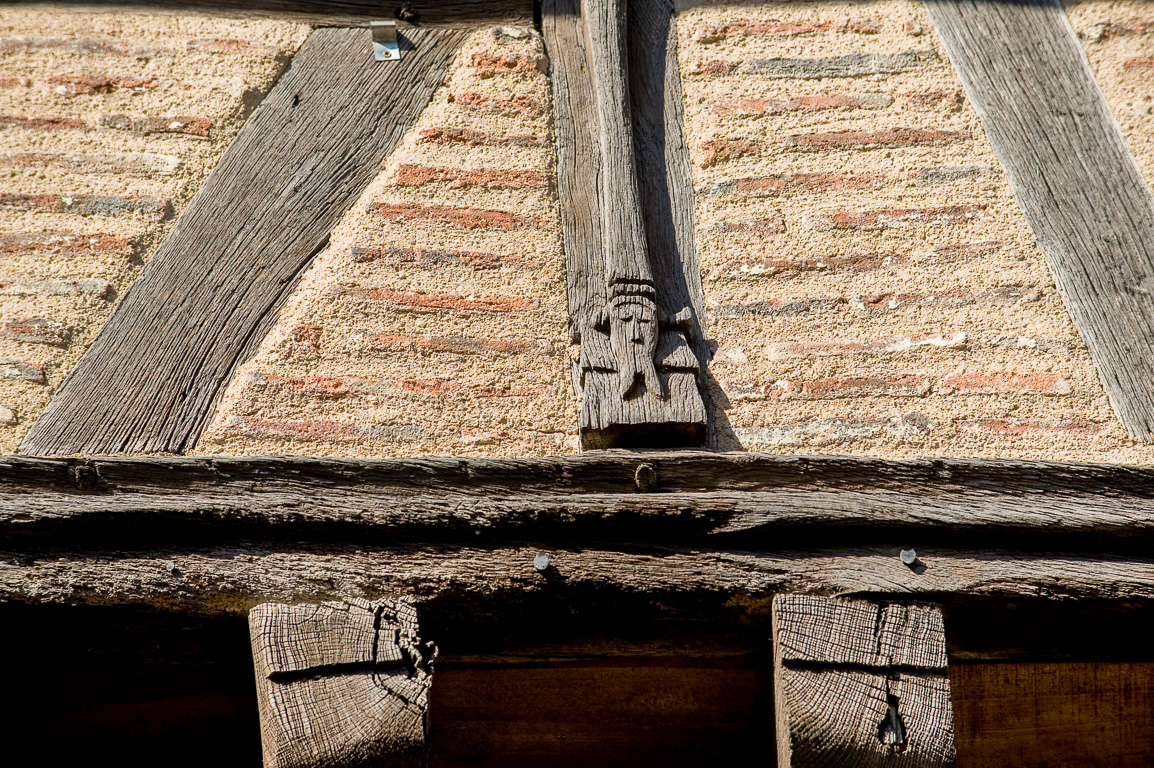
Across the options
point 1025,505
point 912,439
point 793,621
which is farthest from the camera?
point 912,439

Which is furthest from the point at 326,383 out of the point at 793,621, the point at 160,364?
the point at 793,621

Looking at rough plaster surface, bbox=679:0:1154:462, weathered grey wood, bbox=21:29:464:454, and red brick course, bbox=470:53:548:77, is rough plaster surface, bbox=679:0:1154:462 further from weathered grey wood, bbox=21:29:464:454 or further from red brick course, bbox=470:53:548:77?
weathered grey wood, bbox=21:29:464:454

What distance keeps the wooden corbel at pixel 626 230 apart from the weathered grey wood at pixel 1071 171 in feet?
2.45

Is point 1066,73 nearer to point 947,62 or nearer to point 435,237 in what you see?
point 947,62

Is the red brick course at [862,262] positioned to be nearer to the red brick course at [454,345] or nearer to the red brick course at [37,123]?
the red brick course at [454,345]

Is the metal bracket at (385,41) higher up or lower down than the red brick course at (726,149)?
higher up

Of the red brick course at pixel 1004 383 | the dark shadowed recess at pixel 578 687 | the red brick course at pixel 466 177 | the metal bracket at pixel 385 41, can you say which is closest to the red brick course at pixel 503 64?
the metal bracket at pixel 385 41

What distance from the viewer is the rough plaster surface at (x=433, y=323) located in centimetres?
199

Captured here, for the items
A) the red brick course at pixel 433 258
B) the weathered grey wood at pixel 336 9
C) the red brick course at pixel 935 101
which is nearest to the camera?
the red brick course at pixel 433 258

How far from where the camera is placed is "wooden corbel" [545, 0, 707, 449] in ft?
6.46

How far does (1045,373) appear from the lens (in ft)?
6.83

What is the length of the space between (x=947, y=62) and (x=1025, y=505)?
4.10 feet

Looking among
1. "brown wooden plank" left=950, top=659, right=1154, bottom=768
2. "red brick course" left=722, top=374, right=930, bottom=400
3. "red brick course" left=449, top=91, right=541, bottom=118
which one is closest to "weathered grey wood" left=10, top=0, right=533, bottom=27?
"red brick course" left=449, top=91, right=541, bottom=118

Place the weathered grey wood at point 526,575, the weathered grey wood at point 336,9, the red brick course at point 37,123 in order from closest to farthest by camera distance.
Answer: the weathered grey wood at point 526,575 < the red brick course at point 37,123 < the weathered grey wood at point 336,9
